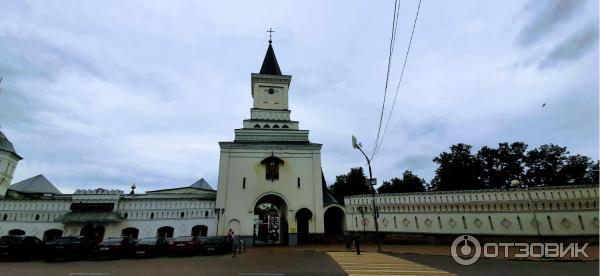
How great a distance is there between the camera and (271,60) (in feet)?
133

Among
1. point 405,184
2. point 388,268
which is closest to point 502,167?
point 405,184

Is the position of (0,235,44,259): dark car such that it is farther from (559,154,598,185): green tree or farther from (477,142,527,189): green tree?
(559,154,598,185): green tree

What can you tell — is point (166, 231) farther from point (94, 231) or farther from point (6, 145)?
point (6, 145)

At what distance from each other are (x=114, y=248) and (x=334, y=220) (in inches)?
797

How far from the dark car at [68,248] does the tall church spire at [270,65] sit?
91.4ft

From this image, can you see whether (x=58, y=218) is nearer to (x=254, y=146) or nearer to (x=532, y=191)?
(x=254, y=146)

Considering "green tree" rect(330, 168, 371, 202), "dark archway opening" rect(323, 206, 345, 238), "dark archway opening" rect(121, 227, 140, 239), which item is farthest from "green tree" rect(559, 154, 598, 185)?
"dark archway opening" rect(121, 227, 140, 239)

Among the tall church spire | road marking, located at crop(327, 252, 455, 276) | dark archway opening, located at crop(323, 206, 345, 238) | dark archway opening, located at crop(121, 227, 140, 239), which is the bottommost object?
road marking, located at crop(327, 252, 455, 276)

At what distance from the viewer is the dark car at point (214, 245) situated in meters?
18.6

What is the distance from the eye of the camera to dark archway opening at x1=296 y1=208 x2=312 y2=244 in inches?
1131

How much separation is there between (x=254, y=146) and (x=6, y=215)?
2142cm

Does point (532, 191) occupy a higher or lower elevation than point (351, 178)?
lower

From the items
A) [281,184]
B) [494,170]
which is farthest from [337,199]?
[494,170]

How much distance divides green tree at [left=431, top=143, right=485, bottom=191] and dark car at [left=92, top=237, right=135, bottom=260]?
3599 centimetres
